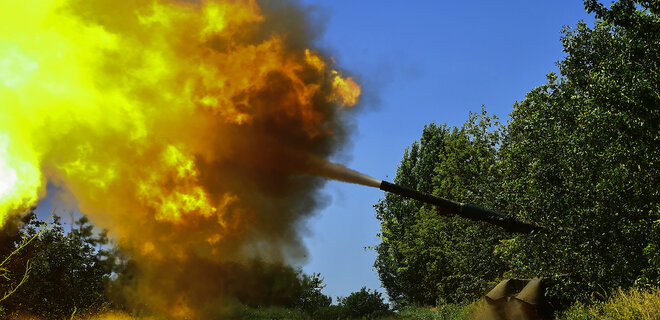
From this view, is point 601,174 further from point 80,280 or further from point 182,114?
point 80,280

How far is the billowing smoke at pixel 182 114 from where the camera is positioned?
14672mm

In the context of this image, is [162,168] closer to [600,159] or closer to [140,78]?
[140,78]

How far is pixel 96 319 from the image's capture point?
24.9 m

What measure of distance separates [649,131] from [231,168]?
14.1 metres

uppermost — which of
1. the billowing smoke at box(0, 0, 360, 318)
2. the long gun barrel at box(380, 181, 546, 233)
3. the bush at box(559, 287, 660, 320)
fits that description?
the billowing smoke at box(0, 0, 360, 318)

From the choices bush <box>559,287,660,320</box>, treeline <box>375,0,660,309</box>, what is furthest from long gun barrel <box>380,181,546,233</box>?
bush <box>559,287,660,320</box>

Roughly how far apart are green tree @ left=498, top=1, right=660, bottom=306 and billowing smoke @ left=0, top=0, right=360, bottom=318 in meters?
9.24

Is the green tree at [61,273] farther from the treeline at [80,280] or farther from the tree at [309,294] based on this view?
the tree at [309,294]

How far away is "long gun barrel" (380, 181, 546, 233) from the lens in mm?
14763

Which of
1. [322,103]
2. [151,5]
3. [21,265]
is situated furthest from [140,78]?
[21,265]

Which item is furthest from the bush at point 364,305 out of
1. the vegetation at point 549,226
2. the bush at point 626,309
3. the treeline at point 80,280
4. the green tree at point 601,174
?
the bush at point 626,309

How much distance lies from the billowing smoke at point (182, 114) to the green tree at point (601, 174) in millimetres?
9244

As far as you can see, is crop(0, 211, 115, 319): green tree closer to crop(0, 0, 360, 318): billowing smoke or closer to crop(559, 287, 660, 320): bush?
crop(0, 0, 360, 318): billowing smoke

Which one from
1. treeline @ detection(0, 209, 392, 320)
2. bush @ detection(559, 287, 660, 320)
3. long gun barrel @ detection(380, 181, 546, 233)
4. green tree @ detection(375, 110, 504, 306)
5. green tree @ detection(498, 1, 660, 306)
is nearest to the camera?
bush @ detection(559, 287, 660, 320)
